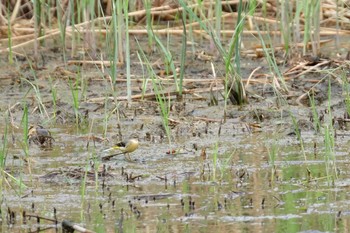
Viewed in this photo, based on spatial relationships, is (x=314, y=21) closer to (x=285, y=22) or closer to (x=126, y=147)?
(x=285, y=22)

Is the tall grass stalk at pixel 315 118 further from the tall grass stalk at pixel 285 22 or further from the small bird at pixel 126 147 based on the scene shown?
the tall grass stalk at pixel 285 22

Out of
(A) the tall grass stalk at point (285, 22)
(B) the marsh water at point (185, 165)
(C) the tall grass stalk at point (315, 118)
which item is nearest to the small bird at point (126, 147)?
(B) the marsh water at point (185, 165)

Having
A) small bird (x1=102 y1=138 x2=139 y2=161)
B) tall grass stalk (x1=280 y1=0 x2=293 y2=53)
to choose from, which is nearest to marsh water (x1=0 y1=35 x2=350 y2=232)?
small bird (x1=102 y1=138 x2=139 y2=161)

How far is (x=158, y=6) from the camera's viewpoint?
11.0 meters

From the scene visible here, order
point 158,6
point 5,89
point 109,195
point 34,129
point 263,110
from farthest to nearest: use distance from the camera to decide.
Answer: point 158,6
point 5,89
point 263,110
point 34,129
point 109,195

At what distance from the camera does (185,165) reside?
17.5 ft

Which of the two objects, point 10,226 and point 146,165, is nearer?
point 10,226

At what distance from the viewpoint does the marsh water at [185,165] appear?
4.20m

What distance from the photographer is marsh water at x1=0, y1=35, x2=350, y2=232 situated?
13.8 ft

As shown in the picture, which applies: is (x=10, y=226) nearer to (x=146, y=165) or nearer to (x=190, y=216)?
(x=190, y=216)

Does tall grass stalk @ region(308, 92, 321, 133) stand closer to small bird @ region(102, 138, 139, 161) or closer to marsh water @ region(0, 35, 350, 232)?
marsh water @ region(0, 35, 350, 232)

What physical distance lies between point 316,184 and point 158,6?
255 inches

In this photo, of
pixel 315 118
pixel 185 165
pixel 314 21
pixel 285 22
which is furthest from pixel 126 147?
pixel 314 21

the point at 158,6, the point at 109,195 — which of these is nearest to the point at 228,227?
the point at 109,195
